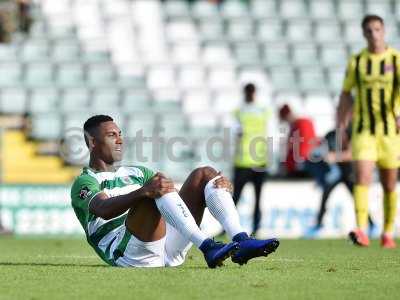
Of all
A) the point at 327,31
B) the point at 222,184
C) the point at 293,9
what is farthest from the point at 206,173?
the point at 293,9

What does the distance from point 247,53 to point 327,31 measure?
208 centimetres

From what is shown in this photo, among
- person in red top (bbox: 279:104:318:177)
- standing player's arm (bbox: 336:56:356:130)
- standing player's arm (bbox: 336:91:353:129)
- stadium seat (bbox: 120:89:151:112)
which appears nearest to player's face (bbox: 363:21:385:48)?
standing player's arm (bbox: 336:56:356:130)

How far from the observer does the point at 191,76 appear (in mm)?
19984

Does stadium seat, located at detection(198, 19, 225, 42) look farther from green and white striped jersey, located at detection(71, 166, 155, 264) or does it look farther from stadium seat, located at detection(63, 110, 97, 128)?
green and white striped jersey, located at detection(71, 166, 155, 264)

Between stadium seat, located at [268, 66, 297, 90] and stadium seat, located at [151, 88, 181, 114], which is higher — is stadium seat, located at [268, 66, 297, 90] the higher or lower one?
the higher one

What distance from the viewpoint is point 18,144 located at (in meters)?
17.7

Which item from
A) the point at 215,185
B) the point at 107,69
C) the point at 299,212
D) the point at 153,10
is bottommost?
the point at 299,212

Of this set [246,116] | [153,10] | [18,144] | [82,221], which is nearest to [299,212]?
[246,116]

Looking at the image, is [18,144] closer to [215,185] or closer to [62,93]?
[62,93]

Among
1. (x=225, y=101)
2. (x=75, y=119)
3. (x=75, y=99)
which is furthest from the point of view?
(x=225, y=101)

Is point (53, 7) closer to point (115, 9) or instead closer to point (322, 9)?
point (115, 9)

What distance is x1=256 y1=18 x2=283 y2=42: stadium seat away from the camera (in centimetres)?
2155

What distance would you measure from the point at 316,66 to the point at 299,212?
5.13 metres

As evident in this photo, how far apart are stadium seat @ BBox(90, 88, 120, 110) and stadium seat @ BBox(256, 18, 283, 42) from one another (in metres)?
3.87
